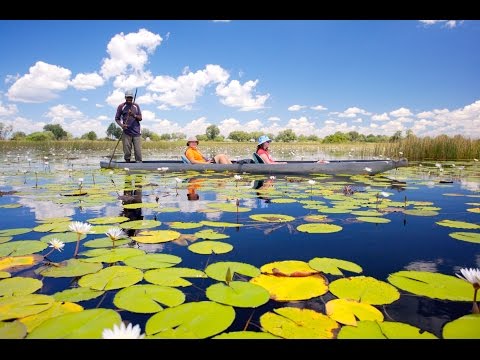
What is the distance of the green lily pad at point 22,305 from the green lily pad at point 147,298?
0.31 m

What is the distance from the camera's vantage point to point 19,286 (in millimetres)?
1617

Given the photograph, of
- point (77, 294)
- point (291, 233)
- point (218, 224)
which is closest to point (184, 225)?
point (218, 224)

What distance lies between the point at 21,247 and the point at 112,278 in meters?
1.00

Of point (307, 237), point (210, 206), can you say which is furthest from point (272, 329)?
point (210, 206)

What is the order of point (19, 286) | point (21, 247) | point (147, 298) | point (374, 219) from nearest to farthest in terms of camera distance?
point (147, 298)
point (19, 286)
point (21, 247)
point (374, 219)

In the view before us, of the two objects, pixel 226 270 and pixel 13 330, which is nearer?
pixel 13 330

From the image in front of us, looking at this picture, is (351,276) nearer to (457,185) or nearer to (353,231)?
(353,231)

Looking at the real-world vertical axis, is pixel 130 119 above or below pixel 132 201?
above

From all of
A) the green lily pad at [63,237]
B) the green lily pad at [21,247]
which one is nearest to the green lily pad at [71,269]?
the green lily pad at [21,247]

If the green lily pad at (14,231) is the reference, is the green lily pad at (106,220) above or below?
above

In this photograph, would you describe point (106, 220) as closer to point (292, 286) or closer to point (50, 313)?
point (50, 313)

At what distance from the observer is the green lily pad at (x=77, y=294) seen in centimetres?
149

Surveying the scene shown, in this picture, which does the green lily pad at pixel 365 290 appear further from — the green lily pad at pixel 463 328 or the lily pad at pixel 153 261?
the lily pad at pixel 153 261

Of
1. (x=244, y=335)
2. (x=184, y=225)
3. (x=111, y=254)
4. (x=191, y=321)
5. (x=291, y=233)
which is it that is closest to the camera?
(x=244, y=335)
